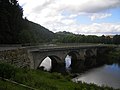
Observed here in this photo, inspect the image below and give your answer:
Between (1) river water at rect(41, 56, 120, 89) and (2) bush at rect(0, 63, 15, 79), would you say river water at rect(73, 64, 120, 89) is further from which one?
(2) bush at rect(0, 63, 15, 79)

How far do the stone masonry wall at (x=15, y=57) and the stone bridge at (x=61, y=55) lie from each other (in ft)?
16.9

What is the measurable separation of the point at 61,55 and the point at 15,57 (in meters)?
32.4

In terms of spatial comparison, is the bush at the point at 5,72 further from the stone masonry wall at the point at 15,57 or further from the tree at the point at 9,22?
the tree at the point at 9,22

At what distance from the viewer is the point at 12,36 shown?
165 feet

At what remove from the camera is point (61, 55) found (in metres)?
63.8

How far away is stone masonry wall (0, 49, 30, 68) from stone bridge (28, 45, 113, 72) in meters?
5.16

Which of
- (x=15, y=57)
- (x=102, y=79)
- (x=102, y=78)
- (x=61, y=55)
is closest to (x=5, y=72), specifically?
(x=15, y=57)

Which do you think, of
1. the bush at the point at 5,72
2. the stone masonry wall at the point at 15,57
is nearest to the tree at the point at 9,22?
the stone masonry wall at the point at 15,57

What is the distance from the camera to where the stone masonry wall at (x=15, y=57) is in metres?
29.0

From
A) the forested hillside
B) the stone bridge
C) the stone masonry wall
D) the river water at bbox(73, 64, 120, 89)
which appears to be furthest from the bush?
the forested hillside

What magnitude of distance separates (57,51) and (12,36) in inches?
592

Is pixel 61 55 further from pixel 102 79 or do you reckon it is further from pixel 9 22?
pixel 102 79

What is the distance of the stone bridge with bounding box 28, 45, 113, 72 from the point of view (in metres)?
47.4

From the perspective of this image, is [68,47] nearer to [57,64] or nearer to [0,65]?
[57,64]
